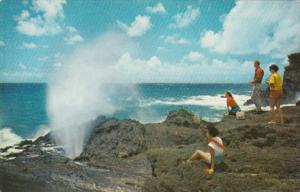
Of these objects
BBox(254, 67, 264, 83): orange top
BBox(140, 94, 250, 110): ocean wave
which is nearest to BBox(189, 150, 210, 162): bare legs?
BBox(254, 67, 264, 83): orange top

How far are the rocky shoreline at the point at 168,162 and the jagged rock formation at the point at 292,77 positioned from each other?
1551 cm

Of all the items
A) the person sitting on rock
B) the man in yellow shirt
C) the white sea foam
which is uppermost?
the man in yellow shirt

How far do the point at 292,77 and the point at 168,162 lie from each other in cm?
2320

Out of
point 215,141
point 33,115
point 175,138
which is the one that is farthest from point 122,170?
point 33,115

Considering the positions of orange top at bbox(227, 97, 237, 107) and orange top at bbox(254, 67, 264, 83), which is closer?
orange top at bbox(254, 67, 264, 83)

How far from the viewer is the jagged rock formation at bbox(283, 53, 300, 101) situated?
93.4 ft

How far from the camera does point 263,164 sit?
8195 millimetres

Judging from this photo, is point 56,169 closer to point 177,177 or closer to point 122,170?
point 122,170

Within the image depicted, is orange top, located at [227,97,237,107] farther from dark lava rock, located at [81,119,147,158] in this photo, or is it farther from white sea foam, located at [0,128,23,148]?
white sea foam, located at [0,128,23,148]

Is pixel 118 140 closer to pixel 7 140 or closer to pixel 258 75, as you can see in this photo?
pixel 258 75

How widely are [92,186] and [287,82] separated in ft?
75.7

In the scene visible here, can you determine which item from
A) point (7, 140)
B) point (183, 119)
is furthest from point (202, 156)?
point (7, 140)

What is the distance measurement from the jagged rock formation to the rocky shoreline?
50.9 feet

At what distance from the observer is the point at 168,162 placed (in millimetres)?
9664
